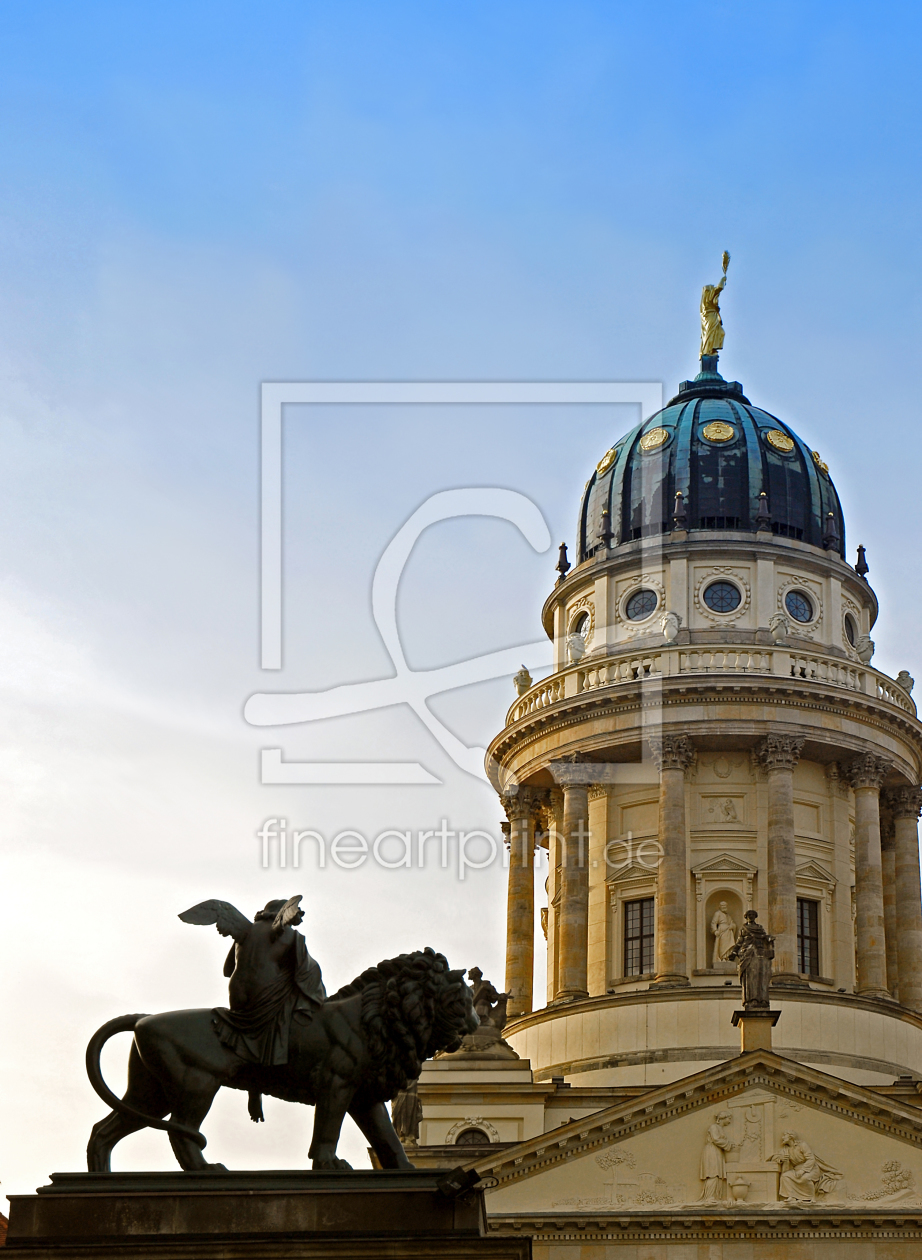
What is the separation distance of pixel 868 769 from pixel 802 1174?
64.1ft

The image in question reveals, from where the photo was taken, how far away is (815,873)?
68062 mm

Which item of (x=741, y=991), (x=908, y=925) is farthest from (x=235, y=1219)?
(x=908, y=925)

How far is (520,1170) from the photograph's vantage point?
172ft

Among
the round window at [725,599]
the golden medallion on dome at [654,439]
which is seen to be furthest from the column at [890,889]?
the golden medallion on dome at [654,439]

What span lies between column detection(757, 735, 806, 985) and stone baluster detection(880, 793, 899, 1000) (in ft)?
12.8

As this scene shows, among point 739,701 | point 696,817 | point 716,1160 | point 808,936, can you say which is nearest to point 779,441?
point 739,701

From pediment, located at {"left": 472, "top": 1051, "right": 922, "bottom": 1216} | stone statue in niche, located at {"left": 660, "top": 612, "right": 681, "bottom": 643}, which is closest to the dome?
stone statue in niche, located at {"left": 660, "top": 612, "right": 681, "bottom": 643}

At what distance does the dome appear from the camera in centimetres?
7325

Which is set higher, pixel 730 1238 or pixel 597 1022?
pixel 597 1022

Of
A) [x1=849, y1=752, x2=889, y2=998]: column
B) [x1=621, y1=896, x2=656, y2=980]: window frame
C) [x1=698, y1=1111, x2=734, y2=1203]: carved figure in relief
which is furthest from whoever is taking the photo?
[x1=621, y1=896, x2=656, y2=980]: window frame

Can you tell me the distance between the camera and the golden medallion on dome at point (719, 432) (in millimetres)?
74125

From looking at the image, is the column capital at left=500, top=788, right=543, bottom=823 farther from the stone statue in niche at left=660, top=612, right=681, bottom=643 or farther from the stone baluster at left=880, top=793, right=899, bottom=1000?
the stone baluster at left=880, top=793, right=899, bottom=1000

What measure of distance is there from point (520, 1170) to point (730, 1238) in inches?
222

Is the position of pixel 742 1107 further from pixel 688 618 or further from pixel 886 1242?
pixel 688 618
